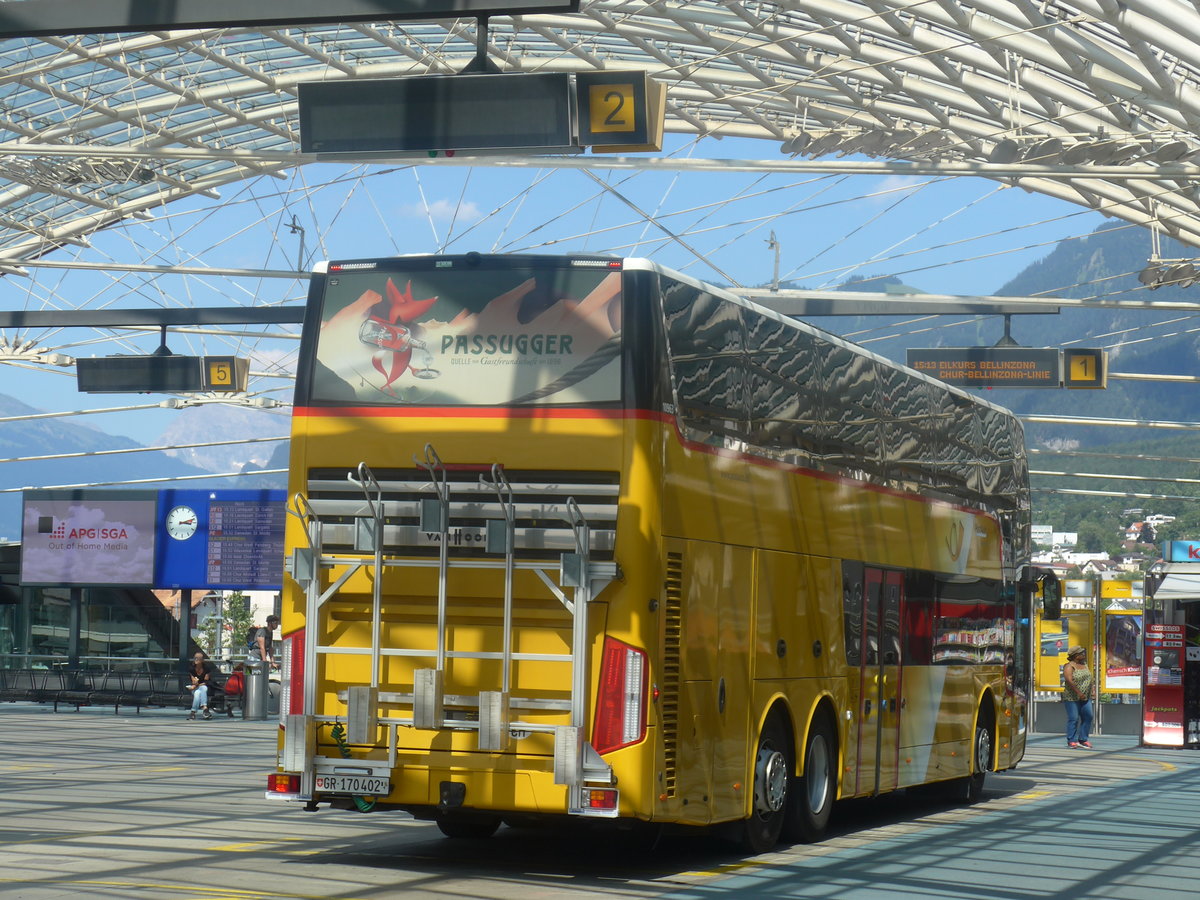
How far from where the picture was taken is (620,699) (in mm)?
10789

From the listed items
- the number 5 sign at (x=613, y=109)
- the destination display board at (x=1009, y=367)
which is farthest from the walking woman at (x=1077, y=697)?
the number 5 sign at (x=613, y=109)

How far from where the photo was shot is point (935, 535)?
16.7m

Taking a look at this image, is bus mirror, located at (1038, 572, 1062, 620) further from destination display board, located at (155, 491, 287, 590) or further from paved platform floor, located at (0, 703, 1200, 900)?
destination display board, located at (155, 491, 287, 590)

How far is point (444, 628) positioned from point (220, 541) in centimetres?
2208

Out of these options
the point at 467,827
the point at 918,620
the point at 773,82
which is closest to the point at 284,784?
the point at 467,827

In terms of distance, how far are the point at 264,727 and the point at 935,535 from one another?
1537 centimetres

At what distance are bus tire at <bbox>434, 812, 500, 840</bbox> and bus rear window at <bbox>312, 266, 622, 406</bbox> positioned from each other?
3255mm

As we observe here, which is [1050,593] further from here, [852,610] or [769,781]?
[769,781]

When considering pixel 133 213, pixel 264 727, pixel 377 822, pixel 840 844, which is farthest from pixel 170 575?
pixel 840 844

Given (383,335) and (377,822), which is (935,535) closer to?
(377,822)

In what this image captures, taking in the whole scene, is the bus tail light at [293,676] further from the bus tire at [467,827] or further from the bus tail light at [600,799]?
the bus tail light at [600,799]

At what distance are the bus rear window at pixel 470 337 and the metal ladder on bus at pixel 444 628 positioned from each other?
508 millimetres

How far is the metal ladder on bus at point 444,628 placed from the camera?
1073 centimetres

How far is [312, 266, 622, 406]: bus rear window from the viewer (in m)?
11.2
